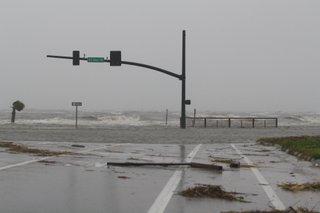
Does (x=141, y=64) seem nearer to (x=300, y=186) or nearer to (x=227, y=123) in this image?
(x=227, y=123)

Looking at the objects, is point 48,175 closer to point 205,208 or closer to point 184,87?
point 205,208

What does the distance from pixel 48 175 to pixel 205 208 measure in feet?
14.1

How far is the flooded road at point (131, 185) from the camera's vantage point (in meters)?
7.12

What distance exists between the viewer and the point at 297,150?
1677cm

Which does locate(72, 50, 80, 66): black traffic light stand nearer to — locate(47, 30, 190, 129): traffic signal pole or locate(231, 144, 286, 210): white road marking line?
locate(47, 30, 190, 129): traffic signal pole

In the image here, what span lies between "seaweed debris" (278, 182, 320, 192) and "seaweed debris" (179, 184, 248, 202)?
1.30 metres

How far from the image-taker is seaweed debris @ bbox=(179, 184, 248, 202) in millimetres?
7898

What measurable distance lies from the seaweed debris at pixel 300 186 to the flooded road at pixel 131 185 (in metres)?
0.20

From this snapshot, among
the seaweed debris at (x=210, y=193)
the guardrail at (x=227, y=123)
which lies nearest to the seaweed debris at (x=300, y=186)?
the seaweed debris at (x=210, y=193)

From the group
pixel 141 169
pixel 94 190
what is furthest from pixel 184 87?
pixel 94 190

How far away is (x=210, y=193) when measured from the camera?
321 inches

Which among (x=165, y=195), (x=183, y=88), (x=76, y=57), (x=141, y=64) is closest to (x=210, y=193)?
(x=165, y=195)

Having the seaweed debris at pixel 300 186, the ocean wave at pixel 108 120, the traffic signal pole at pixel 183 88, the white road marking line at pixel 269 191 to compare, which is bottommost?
the white road marking line at pixel 269 191

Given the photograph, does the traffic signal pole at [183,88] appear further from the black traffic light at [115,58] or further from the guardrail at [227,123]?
the black traffic light at [115,58]
